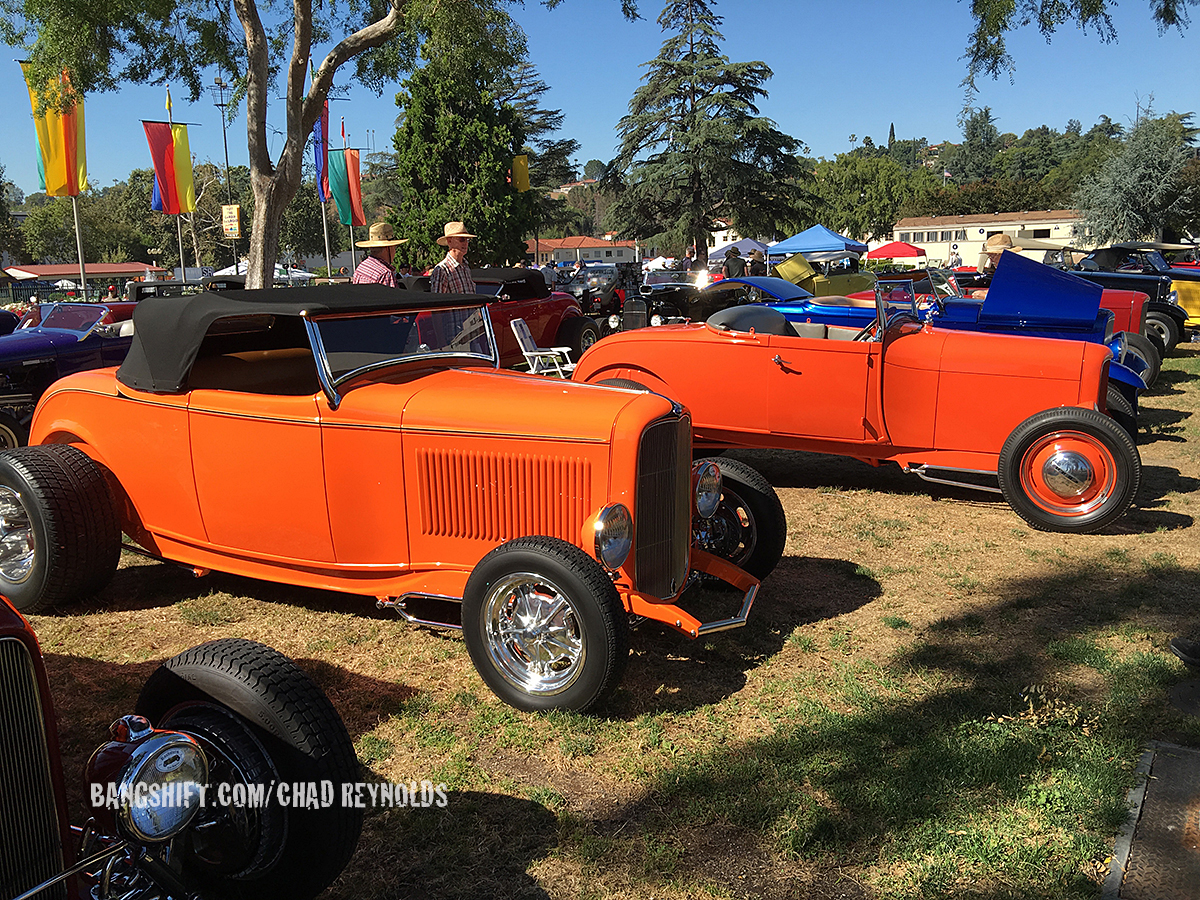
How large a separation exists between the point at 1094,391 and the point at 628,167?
36679 millimetres

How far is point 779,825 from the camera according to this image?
10.1 ft

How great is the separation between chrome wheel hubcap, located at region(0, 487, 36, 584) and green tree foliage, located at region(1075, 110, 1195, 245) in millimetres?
43371

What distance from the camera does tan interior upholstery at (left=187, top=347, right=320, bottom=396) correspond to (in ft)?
15.6

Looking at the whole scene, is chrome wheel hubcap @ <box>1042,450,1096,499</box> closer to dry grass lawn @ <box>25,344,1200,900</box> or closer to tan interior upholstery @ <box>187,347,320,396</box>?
dry grass lawn @ <box>25,344,1200,900</box>

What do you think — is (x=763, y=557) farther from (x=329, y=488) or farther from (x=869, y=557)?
(x=329, y=488)

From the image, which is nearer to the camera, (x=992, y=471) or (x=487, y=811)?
(x=487, y=811)

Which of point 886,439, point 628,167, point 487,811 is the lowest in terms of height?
point 487,811

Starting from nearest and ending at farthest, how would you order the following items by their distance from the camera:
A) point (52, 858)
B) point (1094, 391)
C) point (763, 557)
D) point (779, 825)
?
point (52, 858)
point (779, 825)
point (763, 557)
point (1094, 391)

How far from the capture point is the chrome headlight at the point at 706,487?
4.60m

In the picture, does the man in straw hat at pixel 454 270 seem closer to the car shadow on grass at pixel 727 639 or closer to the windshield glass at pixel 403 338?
the windshield glass at pixel 403 338

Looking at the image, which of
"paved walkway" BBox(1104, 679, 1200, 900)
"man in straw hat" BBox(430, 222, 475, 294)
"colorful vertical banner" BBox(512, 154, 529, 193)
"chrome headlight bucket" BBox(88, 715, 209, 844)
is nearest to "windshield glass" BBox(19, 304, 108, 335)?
"man in straw hat" BBox(430, 222, 475, 294)

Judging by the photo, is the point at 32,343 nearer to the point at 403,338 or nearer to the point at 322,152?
the point at 403,338

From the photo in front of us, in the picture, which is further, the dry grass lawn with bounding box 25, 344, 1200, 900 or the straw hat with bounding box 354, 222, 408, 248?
the straw hat with bounding box 354, 222, 408, 248

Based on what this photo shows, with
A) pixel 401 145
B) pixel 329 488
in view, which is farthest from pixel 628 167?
pixel 329 488
